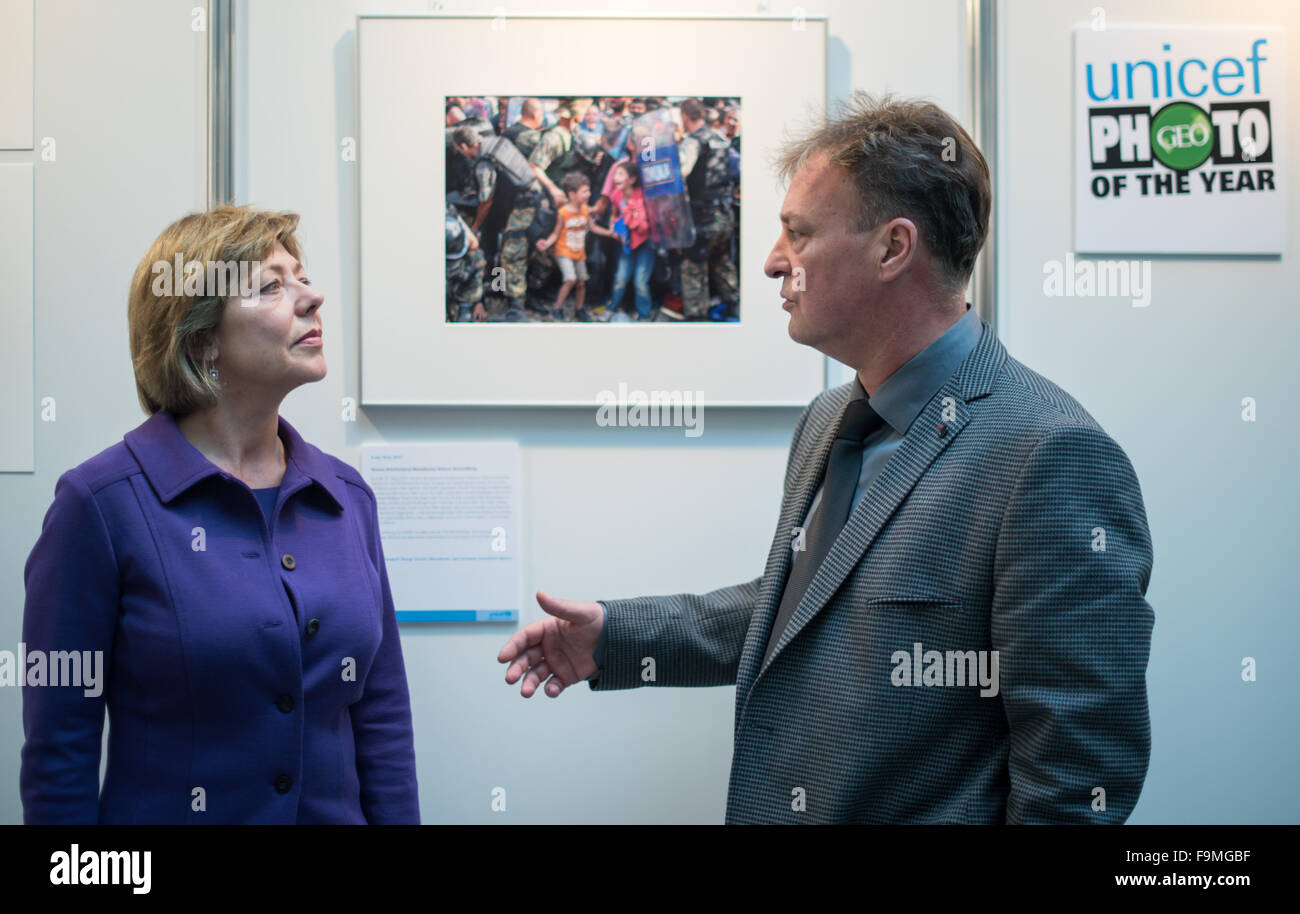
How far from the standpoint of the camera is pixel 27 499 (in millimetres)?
1829

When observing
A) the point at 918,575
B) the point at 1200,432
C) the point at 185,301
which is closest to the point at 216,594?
the point at 185,301

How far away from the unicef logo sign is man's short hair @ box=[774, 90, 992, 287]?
889 mm

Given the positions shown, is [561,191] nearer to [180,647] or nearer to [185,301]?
[185,301]

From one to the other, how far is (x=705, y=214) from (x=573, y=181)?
10.7 inches

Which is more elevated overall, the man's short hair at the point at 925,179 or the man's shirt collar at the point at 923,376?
the man's short hair at the point at 925,179

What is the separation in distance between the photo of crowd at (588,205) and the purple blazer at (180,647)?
27.7 inches

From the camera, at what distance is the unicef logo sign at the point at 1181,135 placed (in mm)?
1842

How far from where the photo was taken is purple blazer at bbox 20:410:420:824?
1.16 meters

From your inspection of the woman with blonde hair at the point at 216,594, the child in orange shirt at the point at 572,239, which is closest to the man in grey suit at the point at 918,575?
the woman with blonde hair at the point at 216,594

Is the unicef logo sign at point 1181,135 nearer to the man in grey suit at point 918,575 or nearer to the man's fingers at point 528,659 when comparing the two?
the man in grey suit at point 918,575

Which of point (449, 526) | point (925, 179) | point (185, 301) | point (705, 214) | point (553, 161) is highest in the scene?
point (553, 161)

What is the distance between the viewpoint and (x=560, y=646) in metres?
→ 1.40

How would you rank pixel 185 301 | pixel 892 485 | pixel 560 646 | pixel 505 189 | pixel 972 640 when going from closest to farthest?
pixel 972 640
pixel 892 485
pixel 185 301
pixel 560 646
pixel 505 189
